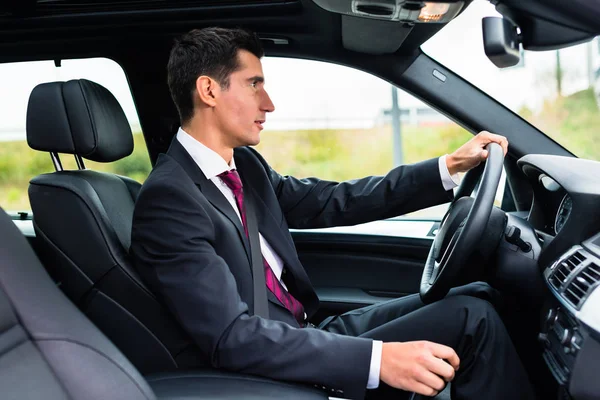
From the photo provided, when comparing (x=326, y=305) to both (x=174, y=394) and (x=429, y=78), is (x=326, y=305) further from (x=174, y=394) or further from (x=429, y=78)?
(x=174, y=394)

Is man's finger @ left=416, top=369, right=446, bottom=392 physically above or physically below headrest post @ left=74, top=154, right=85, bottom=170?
below

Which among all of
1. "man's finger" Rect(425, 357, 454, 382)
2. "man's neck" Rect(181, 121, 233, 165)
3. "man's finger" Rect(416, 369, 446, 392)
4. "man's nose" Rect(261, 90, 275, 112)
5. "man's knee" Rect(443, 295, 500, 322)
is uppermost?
"man's nose" Rect(261, 90, 275, 112)

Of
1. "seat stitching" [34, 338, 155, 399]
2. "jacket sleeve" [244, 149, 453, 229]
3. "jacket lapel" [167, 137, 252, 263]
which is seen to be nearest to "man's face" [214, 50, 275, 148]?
"jacket lapel" [167, 137, 252, 263]

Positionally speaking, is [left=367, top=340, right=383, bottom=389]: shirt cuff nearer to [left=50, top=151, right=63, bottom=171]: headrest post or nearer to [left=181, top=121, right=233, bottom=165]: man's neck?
[left=181, top=121, right=233, bottom=165]: man's neck

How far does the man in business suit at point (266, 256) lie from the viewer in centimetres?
133

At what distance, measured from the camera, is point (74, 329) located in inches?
47.9

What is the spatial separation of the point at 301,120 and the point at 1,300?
1834 millimetres

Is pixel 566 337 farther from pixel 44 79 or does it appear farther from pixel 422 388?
pixel 44 79

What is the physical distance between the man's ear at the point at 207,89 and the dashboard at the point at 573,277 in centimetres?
86

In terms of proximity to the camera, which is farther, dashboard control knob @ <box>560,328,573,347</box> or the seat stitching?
dashboard control knob @ <box>560,328,573,347</box>

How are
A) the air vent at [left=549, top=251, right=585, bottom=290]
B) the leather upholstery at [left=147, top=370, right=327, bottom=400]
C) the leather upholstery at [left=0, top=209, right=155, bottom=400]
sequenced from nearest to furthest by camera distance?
the leather upholstery at [left=0, top=209, right=155, bottom=400]
the leather upholstery at [left=147, top=370, right=327, bottom=400]
the air vent at [left=549, top=251, right=585, bottom=290]

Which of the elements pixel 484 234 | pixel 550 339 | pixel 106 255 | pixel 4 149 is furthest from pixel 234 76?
pixel 4 149

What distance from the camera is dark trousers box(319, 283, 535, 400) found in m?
1.45

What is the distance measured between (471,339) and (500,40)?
0.68m
